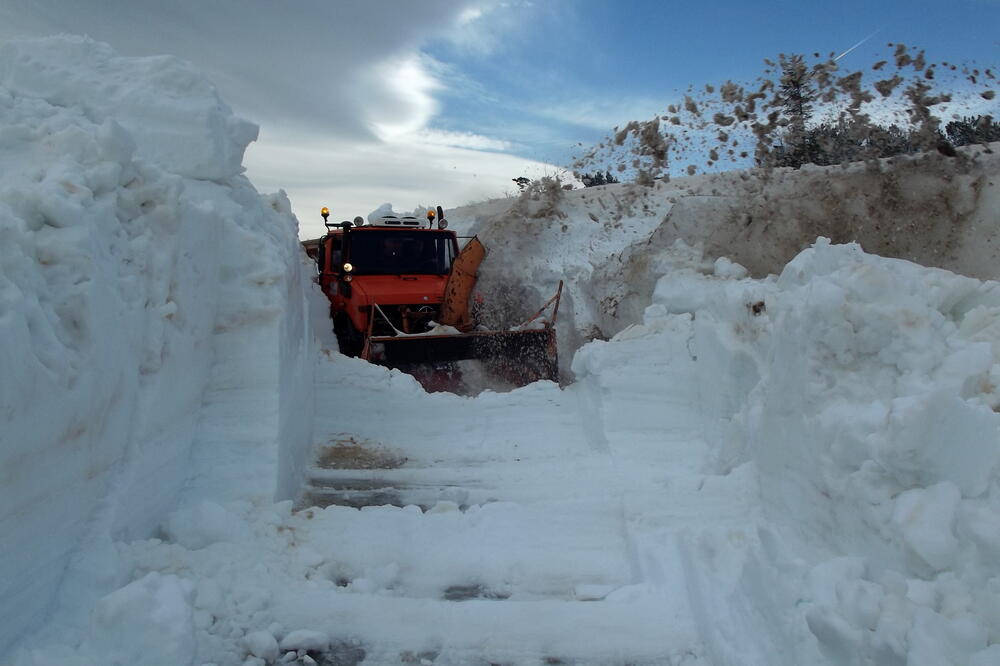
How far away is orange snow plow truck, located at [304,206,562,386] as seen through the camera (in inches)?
358

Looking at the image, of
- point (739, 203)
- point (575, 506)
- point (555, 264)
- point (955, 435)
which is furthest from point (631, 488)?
point (555, 264)

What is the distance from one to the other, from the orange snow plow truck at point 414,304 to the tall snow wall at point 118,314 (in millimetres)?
3029

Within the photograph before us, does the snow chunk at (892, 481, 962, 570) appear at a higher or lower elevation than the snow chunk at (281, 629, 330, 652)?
higher

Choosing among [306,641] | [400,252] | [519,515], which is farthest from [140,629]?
[400,252]

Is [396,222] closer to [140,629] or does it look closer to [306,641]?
[306,641]

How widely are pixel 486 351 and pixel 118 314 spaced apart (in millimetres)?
6150

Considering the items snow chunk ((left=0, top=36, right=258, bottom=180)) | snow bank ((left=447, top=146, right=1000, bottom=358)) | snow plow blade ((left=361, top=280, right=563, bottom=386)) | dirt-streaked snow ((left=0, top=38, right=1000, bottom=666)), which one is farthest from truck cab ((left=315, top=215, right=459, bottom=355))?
snow chunk ((left=0, top=36, right=258, bottom=180))

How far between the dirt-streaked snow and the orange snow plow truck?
9.15 ft

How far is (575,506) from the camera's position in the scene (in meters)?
4.57

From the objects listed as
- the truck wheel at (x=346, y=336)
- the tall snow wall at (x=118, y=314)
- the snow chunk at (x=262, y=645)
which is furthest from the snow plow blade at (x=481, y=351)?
the snow chunk at (x=262, y=645)

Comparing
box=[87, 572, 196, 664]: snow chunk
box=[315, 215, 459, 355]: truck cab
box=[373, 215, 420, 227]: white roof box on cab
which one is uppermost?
box=[373, 215, 420, 227]: white roof box on cab

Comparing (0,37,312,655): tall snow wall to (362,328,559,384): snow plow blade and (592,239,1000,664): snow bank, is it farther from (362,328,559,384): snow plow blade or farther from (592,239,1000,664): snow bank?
(362,328,559,384): snow plow blade

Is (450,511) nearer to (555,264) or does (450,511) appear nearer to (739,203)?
(739,203)

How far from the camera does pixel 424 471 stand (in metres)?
5.48
